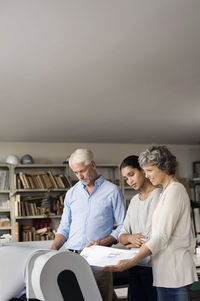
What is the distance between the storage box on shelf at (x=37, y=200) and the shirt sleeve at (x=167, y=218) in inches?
234

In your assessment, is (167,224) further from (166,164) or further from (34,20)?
(34,20)

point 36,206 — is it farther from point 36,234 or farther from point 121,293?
point 121,293

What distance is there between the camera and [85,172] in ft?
8.10

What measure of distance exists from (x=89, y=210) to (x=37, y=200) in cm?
549

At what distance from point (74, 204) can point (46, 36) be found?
55.9 inches

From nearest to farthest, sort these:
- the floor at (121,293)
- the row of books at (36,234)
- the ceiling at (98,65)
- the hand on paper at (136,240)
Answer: the hand on paper at (136,240) → the ceiling at (98,65) → the floor at (121,293) → the row of books at (36,234)

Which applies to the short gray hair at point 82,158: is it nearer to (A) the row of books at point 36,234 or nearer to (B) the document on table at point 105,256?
(B) the document on table at point 105,256

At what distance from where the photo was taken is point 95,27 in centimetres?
300

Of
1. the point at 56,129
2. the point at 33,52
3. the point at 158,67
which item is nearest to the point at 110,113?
the point at 56,129

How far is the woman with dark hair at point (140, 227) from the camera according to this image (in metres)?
2.07

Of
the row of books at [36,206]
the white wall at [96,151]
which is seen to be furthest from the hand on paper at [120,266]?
the white wall at [96,151]

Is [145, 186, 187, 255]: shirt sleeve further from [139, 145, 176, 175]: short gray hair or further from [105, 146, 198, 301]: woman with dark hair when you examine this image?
[139, 145, 176, 175]: short gray hair

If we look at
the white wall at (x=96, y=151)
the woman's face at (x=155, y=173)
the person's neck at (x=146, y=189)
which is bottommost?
the person's neck at (x=146, y=189)

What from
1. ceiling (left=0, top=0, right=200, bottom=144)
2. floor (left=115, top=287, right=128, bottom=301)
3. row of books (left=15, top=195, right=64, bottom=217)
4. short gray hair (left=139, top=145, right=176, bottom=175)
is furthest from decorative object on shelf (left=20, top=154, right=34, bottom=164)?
short gray hair (left=139, top=145, right=176, bottom=175)
